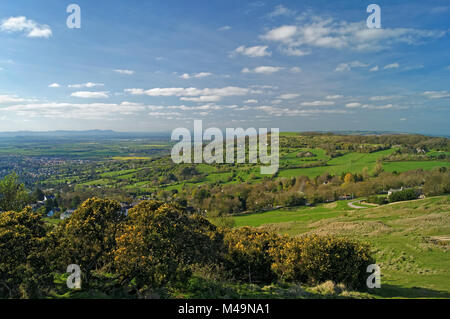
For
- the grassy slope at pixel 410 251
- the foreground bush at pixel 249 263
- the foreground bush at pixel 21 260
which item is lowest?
the grassy slope at pixel 410 251

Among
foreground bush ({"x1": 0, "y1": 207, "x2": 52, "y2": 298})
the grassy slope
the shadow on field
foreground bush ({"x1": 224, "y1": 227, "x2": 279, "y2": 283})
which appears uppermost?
foreground bush ({"x1": 0, "y1": 207, "x2": 52, "y2": 298})

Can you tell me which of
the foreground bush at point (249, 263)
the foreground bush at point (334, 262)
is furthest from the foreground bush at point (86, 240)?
the foreground bush at point (334, 262)

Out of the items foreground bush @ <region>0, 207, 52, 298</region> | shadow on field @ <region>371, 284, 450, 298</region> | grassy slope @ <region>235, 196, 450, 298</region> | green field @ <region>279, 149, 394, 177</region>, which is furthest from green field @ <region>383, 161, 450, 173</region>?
foreground bush @ <region>0, 207, 52, 298</region>

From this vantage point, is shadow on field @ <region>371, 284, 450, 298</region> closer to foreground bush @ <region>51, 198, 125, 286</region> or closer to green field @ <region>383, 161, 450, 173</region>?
foreground bush @ <region>51, 198, 125, 286</region>

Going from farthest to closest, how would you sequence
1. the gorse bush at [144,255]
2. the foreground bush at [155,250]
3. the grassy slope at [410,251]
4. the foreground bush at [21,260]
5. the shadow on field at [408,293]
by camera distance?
the grassy slope at [410,251] < the shadow on field at [408,293] < the foreground bush at [155,250] < the gorse bush at [144,255] < the foreground bush at [21,260]

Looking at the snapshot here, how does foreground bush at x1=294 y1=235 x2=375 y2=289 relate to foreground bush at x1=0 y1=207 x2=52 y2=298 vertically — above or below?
below

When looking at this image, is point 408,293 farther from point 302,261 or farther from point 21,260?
point 21,260

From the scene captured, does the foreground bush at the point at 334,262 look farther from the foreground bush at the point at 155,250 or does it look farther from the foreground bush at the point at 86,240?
the foreground bush at the point at 86,240

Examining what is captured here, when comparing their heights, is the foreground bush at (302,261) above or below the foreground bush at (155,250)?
below

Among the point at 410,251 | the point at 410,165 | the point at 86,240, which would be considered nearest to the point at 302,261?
the point at 86,240
